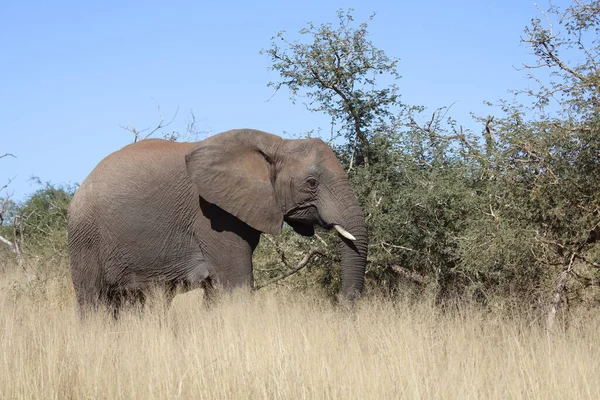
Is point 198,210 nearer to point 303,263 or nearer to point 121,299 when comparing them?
point 121,299

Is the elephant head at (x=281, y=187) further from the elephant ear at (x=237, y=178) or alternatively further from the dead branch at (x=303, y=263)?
the dead branch at (x=303, y=263)

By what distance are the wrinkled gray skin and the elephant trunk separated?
0.01 meters

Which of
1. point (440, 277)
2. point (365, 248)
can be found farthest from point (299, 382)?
point (440, 277)

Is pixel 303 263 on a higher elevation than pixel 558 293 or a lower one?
higher

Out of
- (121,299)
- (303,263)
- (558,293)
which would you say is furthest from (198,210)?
(558,293)

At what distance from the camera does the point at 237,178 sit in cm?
895

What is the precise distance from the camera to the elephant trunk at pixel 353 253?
344 inches

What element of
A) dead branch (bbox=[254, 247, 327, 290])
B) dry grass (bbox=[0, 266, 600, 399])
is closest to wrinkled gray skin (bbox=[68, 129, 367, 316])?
dry grass (bbox=[0, 266, 600, 399])

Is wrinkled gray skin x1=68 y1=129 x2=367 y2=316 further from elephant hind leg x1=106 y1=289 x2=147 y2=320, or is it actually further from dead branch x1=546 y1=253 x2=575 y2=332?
dead branch x1=546 y1=253 x2=575 y2=332

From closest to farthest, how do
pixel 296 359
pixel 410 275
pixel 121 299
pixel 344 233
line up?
pixel 296 359 → pixel 344 233 → pixel 121 299 → pixel 410 275

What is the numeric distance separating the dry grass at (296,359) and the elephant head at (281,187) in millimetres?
958

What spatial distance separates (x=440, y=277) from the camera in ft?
35.6

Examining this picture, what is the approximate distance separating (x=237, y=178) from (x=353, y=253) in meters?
1.54

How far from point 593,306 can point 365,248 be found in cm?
270
